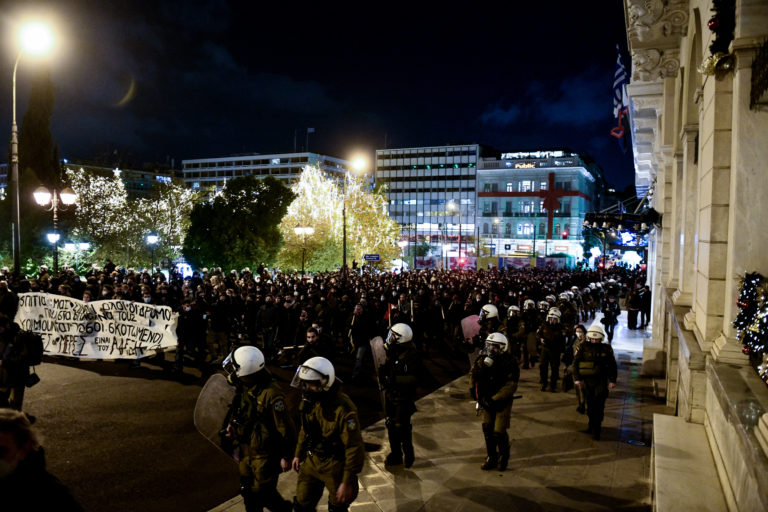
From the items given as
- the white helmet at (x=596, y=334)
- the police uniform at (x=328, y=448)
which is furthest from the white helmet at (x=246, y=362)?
the white helmet at (x=596, y=334)

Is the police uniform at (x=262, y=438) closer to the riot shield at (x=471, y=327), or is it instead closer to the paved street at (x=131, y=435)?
the paved street at (x=131, y=435)

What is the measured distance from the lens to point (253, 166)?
120438 millimetres

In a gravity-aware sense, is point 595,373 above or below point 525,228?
below

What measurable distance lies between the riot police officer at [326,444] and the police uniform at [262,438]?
16cm

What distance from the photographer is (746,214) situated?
4539mm

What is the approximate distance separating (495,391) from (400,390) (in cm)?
112

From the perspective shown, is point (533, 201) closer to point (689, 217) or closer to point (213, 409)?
point (689, 217)

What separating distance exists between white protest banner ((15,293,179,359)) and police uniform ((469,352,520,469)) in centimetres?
761

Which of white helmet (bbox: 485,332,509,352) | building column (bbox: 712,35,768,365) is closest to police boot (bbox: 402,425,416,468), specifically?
white helmet (bbox: 485,332,509,352)

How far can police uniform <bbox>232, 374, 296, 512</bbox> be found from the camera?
4391 millimetres

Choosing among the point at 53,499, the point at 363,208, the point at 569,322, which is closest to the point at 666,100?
the point at 569,322

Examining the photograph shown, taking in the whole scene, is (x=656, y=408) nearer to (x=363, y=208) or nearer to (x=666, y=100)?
(x=666, y=100)

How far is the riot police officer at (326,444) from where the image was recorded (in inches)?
164

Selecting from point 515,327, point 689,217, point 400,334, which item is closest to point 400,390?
point 400,334
